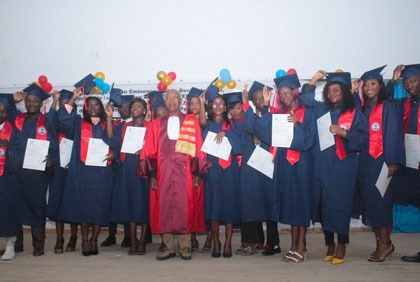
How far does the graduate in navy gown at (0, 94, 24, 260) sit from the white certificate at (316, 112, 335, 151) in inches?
136

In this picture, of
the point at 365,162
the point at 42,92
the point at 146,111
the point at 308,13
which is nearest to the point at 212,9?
the point at 308,13

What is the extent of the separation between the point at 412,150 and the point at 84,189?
3.72 m

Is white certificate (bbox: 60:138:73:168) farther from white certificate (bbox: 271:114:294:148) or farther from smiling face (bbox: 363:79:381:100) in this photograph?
smiling face (bbox: 363:79:381:100)

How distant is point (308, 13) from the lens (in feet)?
23.3

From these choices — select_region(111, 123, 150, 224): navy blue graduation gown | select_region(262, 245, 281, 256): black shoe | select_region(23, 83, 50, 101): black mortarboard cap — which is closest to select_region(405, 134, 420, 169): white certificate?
select_region(262, 245, 281, 256): black shoe

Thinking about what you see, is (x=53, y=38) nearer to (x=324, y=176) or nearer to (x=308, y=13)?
(x=308, y=13)

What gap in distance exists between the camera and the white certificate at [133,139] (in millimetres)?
4457

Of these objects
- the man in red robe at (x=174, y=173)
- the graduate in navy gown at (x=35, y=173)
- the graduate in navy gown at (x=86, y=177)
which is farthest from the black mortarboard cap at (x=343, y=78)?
the graduate in navy gown at (x=35, y=173)

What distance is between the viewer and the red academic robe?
4.02 m

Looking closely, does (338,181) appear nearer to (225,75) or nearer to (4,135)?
(225,75)

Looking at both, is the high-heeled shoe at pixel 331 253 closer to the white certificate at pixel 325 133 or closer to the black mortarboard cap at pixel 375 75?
the white certificate at pixel 325 133

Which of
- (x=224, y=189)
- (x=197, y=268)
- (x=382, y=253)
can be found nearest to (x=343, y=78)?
(x=224, y=189)

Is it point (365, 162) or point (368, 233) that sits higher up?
point (365, 162)

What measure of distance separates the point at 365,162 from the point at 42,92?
152 inches
